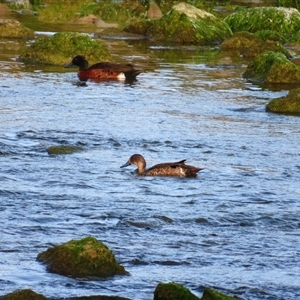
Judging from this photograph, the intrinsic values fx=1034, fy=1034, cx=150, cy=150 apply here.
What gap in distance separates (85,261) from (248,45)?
18330 mm

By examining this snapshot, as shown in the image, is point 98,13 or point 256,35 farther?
point 98,13

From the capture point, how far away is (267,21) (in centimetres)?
2989

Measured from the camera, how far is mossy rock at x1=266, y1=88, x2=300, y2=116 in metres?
17.9

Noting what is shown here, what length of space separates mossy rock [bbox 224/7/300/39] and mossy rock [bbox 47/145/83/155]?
1604 cm

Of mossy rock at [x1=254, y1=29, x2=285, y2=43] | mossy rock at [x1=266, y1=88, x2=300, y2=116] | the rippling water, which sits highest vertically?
mossy rock at [x1=254, y1=29, x2=285, y2=43]

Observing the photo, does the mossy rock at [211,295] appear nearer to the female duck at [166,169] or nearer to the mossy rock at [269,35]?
the female duck at [166,169]

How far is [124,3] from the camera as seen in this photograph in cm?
3738

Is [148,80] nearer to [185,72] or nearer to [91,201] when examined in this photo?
[185,72]

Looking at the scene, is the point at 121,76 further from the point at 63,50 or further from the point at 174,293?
the point at 174,293

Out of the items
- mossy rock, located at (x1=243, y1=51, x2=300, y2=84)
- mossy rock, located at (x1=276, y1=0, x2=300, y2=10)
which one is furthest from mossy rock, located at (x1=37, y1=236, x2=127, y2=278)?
mossy rock, located at (x1=276, y1=0, x2=300, y2=10)

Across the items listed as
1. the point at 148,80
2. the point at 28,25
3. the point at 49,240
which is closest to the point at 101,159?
the point at 49,240

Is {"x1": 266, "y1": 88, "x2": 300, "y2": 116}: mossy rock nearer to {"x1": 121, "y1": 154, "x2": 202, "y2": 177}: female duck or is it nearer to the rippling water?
the rippling water

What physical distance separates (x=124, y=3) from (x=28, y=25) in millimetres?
7944

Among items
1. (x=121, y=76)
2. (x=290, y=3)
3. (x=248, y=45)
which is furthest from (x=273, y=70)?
(x=290, y=3)
